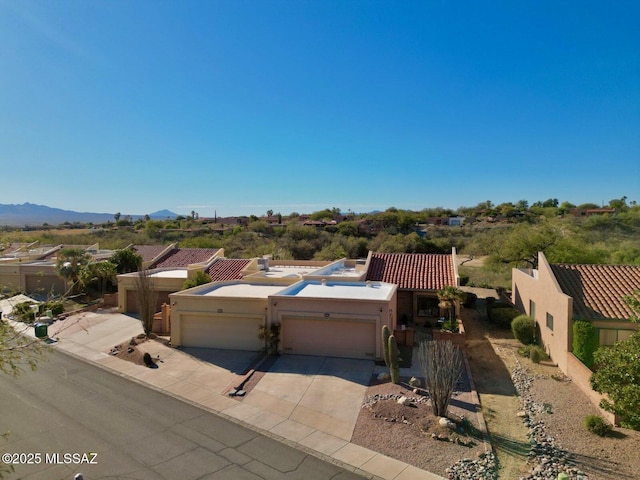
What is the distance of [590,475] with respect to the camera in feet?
36.3

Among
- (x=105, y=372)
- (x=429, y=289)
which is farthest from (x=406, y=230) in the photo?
(x=105, y=372)

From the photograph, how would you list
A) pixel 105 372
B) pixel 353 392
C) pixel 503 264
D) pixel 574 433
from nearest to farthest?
1. pixel 574 433
2. pixel 353 392
3. pixel 105 372
4. pixel 503 264

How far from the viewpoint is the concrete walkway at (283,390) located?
12.4 m

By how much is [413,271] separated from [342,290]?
7.74m

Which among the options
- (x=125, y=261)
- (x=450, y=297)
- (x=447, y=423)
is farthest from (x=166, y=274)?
(x=447, y=423)

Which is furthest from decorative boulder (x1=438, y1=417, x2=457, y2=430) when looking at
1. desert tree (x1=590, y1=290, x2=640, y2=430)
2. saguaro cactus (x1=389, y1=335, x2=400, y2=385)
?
desert tree (x1=590, y1=290, x2=640, y2=430)

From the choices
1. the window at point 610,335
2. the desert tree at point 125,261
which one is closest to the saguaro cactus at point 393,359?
the window at point 610,335

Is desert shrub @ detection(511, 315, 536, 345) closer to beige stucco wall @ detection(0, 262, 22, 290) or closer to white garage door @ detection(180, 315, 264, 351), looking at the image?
white garage door @ detection(180, 315, 264, 351)

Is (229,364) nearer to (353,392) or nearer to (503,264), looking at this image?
(353,392)

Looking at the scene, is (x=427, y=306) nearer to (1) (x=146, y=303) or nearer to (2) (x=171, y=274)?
(1) (x=146, y=303)

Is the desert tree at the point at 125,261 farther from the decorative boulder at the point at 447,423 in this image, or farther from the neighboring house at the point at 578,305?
the neighboring house at the point at 578,305

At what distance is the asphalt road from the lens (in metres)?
11.4

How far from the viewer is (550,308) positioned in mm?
20438

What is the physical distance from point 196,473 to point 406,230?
77923 mm
